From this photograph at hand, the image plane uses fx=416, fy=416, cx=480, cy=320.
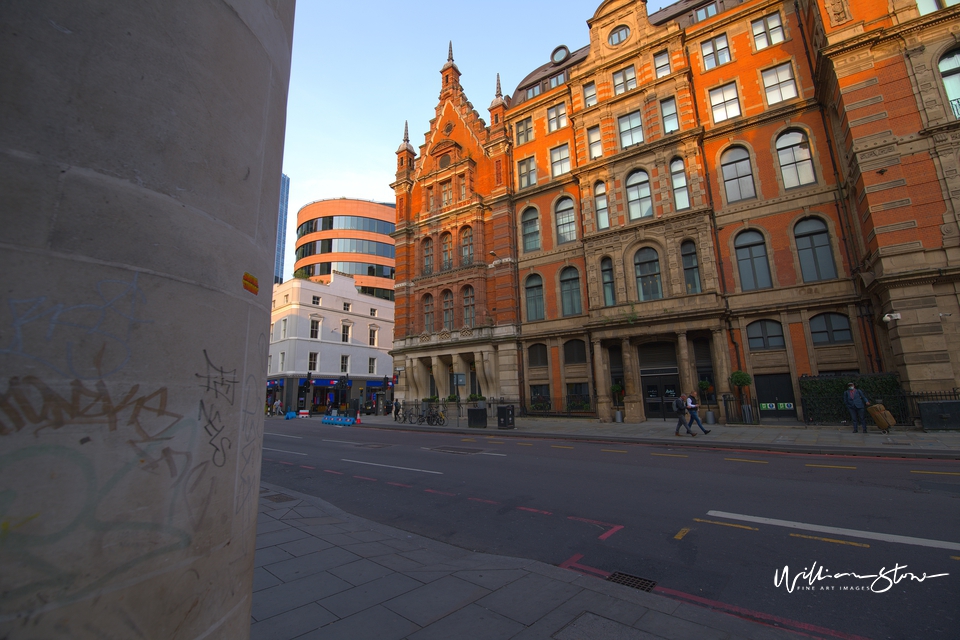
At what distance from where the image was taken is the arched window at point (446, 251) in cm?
3275

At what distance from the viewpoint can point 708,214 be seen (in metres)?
22.3

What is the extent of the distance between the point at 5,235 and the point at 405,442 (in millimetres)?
16982

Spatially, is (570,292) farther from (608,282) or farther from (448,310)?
(448,310)

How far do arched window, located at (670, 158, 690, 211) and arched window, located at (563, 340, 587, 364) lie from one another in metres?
9.76

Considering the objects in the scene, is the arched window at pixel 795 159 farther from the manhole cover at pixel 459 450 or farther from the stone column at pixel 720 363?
the manhole cover at pixel 459 450

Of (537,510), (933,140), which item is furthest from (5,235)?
(933,140)

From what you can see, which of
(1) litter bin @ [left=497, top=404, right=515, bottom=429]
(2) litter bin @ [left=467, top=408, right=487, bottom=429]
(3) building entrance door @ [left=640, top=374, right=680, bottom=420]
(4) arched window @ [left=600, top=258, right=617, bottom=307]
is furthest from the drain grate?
(4) arched window @ [left=600, top=258, right=617, bottom=307]

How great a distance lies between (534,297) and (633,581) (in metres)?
25.0

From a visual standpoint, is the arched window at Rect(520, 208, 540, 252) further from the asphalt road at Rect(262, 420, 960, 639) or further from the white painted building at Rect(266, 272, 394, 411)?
the white painted building at Rect(266, 272, 394, 411)

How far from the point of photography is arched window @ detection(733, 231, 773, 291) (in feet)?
70.7

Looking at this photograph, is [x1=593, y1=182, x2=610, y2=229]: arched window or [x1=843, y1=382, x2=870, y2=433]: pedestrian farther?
[x1=593, y1=182, x2=610, y2=229]: arched window

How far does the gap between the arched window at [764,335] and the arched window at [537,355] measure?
1166 cm

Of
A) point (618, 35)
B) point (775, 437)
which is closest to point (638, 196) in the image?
point (618, 35)

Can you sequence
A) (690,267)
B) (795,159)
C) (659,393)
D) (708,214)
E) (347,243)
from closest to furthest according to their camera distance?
(795,159)
(708,214)
(690,267)
(659,393)
(347,243)
